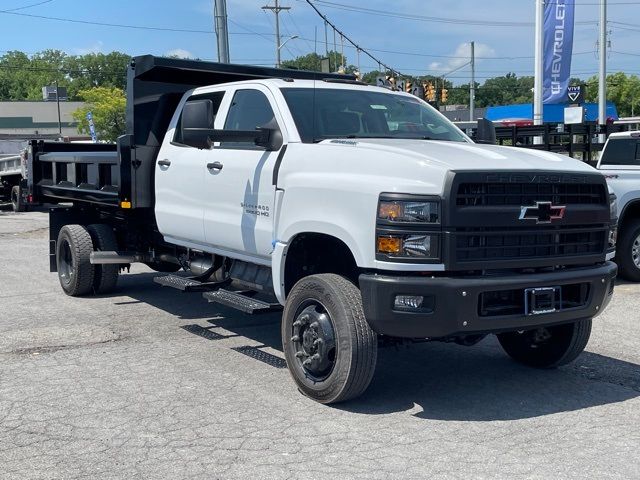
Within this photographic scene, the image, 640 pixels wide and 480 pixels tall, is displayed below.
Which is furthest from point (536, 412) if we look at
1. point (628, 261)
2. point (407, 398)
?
point (628, 261)

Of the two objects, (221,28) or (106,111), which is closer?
(221,28)

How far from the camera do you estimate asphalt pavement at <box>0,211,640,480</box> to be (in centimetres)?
449

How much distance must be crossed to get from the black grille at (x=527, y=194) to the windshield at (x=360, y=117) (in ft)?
4.91

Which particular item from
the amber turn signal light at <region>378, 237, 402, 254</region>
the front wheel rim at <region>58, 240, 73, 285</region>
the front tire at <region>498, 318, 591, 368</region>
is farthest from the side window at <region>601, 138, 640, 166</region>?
the front wheel rim at <region>58, 240, 73, 285</region>

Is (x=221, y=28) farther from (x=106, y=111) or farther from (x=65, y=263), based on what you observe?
(x=106, y=111)

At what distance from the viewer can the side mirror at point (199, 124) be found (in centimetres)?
626

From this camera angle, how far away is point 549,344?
21.0ft

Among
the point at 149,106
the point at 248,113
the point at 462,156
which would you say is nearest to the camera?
the point at 462,156

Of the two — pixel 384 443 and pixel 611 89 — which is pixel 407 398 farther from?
pixel 611 89

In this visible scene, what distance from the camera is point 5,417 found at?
17.4ft

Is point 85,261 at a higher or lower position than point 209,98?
lower

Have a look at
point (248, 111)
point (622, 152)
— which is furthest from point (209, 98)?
point (622, 152)

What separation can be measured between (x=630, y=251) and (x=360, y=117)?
213 inches

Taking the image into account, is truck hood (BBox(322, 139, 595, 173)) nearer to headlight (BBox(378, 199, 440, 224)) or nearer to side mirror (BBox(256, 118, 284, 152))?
headlight (BBox(378, 199, 440, 224))
